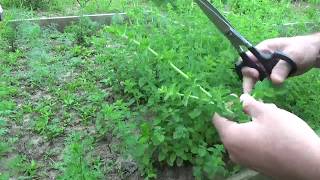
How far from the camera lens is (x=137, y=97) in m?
2.36

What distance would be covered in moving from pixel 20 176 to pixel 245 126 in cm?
127

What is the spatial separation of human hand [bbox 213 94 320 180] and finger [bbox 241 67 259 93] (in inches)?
21.1

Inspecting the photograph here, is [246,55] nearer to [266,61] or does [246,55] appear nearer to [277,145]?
[266,61]

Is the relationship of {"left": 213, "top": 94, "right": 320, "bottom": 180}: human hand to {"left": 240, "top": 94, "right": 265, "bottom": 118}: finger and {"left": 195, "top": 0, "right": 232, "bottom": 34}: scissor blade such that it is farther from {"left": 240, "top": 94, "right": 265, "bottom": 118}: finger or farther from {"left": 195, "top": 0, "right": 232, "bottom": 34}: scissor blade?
{"left": 195, "top": 0, "right": 232, "bottom": 34}: scissor blade

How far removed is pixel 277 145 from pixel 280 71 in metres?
0.62

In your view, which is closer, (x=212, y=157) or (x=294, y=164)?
(x=294, y=164)

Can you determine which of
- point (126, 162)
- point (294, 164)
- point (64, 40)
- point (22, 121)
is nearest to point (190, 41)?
point (126, 162)

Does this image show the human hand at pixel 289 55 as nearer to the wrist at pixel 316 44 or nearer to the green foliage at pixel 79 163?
the wrist at pixel 316 44

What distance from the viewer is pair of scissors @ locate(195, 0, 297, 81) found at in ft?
6.29

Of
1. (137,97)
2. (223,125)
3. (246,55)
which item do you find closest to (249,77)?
(246,55)

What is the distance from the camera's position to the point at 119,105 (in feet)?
7.28

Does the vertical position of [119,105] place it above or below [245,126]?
below

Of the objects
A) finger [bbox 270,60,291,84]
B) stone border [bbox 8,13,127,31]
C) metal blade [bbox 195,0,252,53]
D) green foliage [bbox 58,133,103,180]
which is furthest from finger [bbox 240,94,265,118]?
stone border [bbox 8,13,127,31]

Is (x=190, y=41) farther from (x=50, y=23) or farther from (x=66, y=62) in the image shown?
(x=50, y=23)
